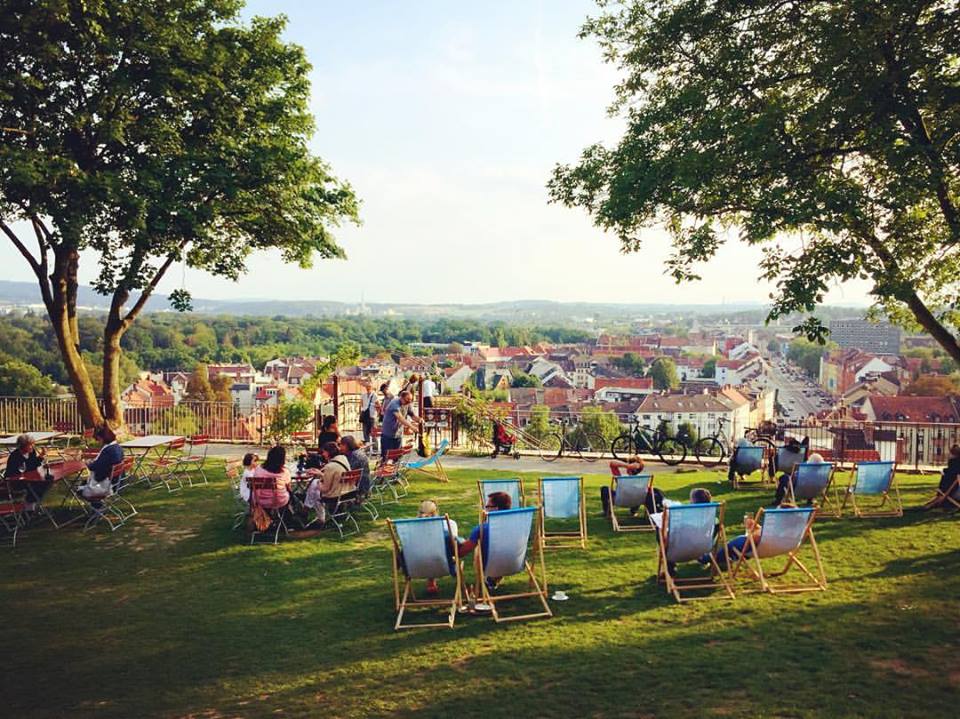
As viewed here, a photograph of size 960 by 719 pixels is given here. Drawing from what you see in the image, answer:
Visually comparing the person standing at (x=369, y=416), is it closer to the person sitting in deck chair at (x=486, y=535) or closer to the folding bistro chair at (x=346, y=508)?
the folding bistro chair at (x=346, y=508)

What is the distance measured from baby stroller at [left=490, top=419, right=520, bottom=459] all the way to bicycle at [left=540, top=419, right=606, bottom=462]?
662 mm

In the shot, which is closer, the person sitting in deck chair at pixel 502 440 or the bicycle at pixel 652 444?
the bicycle at pixel 652 444

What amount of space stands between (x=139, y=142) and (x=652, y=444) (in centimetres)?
1270

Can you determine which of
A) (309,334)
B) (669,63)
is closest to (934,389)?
(669,63)

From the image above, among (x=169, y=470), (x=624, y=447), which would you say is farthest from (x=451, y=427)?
(x=169, y=470)

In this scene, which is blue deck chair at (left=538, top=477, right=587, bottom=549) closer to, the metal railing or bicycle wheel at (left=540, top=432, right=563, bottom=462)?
bicycle wheel at (left=540, top=432, right=563, bottom=462)

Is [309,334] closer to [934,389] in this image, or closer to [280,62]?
[934,389]

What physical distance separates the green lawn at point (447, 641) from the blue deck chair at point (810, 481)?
129cm

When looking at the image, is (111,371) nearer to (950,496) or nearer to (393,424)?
(393,424)

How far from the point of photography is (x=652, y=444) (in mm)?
16906

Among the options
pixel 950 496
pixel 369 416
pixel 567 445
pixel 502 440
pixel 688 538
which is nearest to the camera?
pixel 688 538

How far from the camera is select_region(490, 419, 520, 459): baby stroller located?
56.1ft

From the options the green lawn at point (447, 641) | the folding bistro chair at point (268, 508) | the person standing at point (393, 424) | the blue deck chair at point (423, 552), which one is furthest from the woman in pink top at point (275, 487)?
the person standing at point (393, 424)

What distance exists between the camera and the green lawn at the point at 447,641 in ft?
17.8
